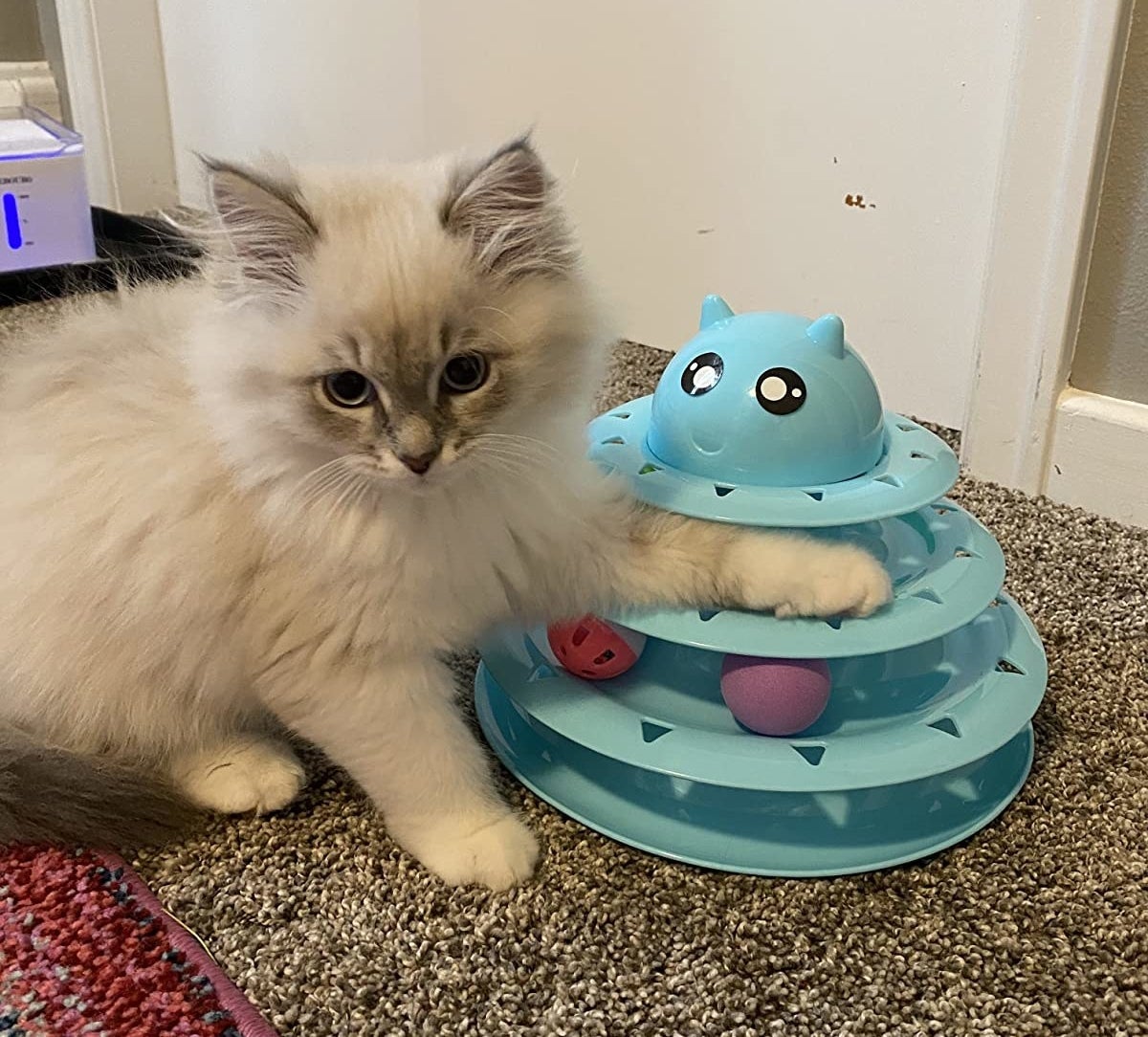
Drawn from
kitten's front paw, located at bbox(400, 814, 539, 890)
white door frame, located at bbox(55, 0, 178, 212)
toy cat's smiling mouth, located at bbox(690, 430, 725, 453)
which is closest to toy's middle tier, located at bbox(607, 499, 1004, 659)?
toy cat's smiling mouth, located at bbox(690, 430, 725, 453)

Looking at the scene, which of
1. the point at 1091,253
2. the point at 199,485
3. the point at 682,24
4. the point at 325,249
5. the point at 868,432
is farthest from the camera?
the point at 682,24

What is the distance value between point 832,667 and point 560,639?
0.97 ft

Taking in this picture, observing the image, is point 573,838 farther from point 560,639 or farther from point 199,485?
point 199,485

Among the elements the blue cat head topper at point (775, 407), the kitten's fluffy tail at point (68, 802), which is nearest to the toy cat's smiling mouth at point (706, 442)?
the blue cat head topper at point (775, 407)

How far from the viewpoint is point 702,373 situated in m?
1.25

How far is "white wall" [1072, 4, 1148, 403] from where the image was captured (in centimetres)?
161

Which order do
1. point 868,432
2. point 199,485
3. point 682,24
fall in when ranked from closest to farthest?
point 199,485 → point 868,432 → point 682,24

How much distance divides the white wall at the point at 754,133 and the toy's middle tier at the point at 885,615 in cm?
64

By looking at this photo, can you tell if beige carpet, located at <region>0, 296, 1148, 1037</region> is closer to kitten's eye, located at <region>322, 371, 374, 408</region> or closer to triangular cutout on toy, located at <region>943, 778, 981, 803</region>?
triangular cutout on toy, located at <region>943, 778, 981, 803</region>

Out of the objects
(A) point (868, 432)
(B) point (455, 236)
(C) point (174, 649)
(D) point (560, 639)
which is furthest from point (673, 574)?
(C) point (174, 649)

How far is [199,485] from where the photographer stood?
1.13 metres

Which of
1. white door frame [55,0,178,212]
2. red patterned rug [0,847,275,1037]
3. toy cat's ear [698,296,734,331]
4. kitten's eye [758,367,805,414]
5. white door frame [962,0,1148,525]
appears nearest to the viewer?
red patterned rug [0,847,275,1037]

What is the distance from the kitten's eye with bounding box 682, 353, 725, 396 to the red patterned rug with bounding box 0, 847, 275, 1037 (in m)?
0.74

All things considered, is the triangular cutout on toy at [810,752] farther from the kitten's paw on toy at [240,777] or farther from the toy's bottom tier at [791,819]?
the kitten's paw on toy at [240,777]
